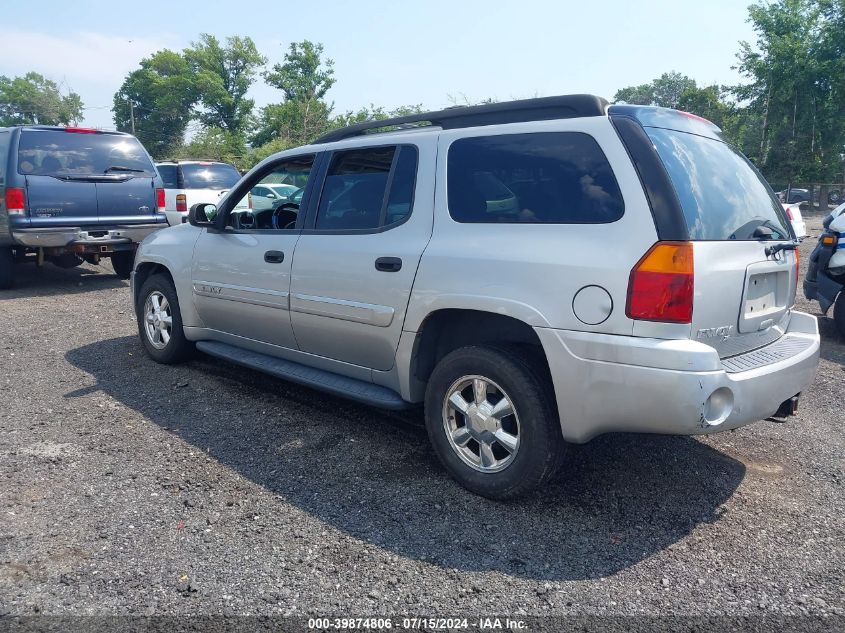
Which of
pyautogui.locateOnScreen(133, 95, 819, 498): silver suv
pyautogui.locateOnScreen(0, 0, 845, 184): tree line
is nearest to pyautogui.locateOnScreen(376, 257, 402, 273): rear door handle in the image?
pyautogui.locateOnScreen(133, 95, 819, 498): silver suv

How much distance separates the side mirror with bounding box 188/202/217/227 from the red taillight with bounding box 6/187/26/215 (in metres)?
4.50

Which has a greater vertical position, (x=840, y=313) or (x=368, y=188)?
(x=368, y=188)

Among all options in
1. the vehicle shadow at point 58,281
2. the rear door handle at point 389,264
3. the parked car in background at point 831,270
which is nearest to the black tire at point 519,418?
the rear door handle at point 389,264

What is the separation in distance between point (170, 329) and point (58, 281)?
5.77 meters

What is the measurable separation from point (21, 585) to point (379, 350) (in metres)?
2.01

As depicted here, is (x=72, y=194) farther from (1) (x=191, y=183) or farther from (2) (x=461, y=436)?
(2) (x=461, y=436)

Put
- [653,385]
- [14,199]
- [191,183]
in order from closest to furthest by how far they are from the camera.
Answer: [653,385] → [14,199] → [191,183]

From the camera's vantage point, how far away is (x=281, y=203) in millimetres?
4945

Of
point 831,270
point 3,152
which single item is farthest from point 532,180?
point 3,152

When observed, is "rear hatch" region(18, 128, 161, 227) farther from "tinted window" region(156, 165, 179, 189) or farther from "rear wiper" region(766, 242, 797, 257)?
"rear wiper" region(766, 242, 797, 257)

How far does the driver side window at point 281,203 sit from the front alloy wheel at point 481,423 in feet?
5.91

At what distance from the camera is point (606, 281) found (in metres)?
2.93

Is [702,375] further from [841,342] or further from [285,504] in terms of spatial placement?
[841,342]

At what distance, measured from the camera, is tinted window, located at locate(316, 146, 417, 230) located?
3.89 m
